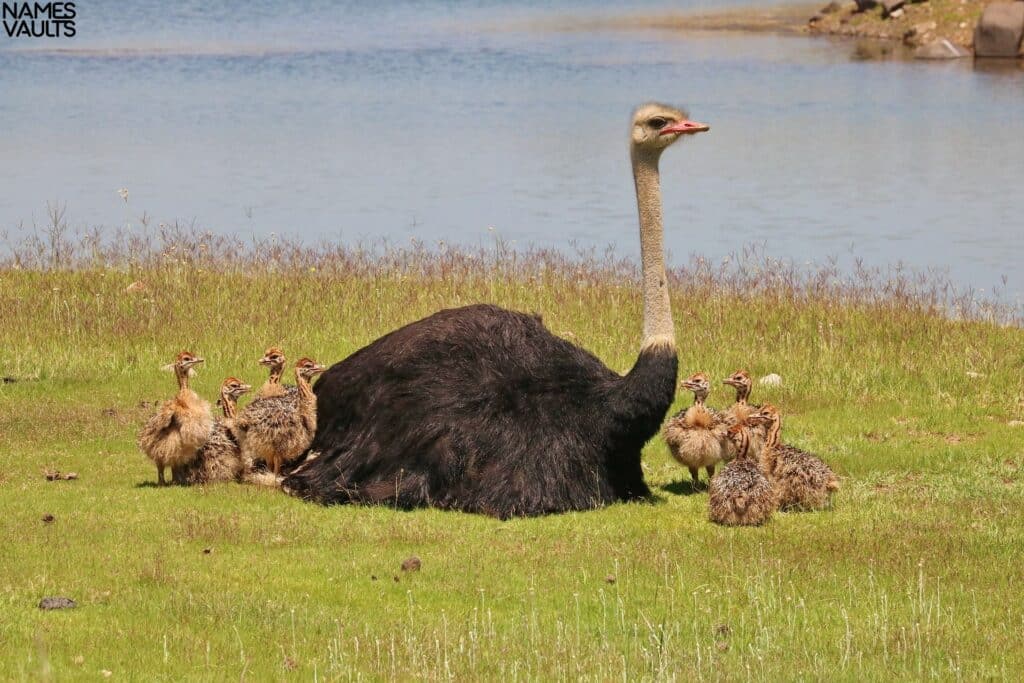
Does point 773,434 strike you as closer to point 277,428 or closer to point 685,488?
point 685,488

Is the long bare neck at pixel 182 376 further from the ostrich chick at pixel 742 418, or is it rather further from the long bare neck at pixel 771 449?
the long bare neck at pixel 771 449

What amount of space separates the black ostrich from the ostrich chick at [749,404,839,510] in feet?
3.17

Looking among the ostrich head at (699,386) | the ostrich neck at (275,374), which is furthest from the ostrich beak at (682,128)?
the ostrich neck at (275,374)

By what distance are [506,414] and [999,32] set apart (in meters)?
→ 58.2

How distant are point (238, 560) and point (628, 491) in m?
3.33

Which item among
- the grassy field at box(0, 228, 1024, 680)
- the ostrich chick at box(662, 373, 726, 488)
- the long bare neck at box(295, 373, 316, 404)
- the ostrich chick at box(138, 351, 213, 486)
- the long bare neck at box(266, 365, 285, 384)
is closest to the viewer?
the grassy field at box(0, 228, 1024, 680)

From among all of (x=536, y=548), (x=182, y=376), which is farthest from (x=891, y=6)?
(x=536, y=548)

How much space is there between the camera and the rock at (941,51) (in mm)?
66812

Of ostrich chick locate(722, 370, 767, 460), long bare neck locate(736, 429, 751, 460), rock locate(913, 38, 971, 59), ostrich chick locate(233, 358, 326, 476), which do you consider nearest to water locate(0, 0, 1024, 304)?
rock locate(913, 38, 971, 59)

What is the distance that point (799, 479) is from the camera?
12.1 metres

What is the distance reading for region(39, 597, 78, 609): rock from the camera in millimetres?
9398

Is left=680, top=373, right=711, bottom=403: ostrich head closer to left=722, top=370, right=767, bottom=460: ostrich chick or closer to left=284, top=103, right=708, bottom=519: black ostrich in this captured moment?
left=722, top=370, right=767, bottom=460: ostrich chick

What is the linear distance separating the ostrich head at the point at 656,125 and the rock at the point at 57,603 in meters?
5.64

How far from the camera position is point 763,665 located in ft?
27.7
